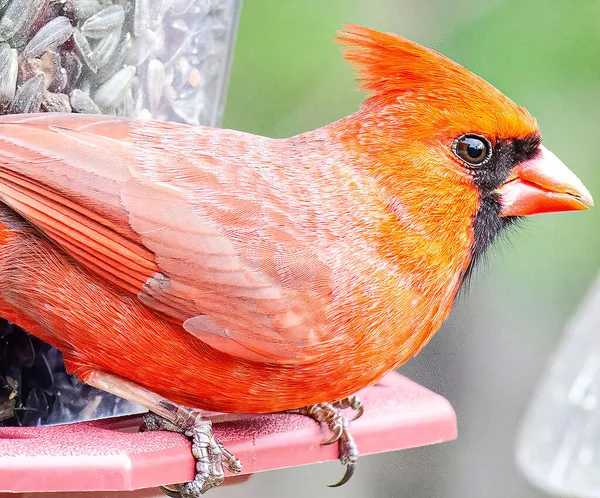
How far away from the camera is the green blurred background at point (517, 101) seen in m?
4.23

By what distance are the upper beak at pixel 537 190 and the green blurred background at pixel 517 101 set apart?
1.56 m

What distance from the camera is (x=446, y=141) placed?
238cm

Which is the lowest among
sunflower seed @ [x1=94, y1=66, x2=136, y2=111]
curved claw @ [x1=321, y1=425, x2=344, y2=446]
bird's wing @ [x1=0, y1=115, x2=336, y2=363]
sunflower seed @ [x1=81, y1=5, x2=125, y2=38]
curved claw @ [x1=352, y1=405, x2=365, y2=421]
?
curved claw @ [x1=321, y1=425, x2=344, y2=446]

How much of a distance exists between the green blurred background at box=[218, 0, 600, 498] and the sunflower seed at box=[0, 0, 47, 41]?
166 cm

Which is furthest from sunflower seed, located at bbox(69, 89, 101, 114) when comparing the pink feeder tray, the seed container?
the pink feeder tray

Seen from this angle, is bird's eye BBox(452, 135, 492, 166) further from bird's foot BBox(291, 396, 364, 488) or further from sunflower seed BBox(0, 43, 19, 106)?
sunflower seed BBox(0, 43, 19, 106)

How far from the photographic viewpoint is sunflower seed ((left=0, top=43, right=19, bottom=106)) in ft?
7.85

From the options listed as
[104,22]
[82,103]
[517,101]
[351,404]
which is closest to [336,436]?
[351,404]

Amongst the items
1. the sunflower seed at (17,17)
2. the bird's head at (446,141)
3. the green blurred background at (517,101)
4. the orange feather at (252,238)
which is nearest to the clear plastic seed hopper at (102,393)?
the sunflower seed at (17,17)

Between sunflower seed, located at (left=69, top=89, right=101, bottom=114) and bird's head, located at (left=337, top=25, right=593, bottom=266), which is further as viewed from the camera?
sunflower seed, located at (left=69, top=89, right=101, bottom=114)

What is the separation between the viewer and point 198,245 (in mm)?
2195

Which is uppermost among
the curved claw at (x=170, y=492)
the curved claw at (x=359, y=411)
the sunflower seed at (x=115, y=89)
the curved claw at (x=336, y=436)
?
the sunflower seed at (x=115, y=89)

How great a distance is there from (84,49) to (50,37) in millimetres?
87

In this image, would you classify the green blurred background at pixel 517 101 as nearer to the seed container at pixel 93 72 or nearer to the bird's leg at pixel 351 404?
the seed container at pixel 93 72
